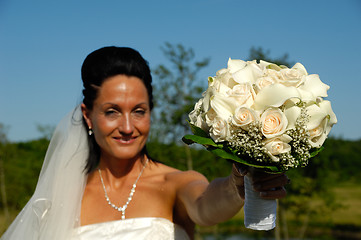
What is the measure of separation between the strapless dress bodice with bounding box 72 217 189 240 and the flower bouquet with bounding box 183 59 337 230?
1299 mm

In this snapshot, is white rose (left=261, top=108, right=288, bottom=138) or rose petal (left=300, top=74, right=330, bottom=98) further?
rose petal (left=300, top=74, right=330, bottom=98)

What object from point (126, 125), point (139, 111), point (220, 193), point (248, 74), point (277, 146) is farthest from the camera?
point (139, 111)

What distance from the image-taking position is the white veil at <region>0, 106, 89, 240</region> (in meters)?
3.31

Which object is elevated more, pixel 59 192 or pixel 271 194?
pixel 271 194

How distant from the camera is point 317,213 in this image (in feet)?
37.5

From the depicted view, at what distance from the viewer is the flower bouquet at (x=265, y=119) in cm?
183

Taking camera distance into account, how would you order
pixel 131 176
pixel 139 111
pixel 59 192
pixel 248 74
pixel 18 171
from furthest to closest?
pixel 18 171 < pixel 131 176 < pixel 59 192 < pixel 139 111 < pixel 248 74

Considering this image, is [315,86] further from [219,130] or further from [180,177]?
[180,177]


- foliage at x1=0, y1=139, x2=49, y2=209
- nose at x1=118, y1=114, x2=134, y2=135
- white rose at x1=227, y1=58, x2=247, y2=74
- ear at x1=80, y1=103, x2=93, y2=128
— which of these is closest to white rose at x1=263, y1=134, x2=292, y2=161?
white rose at x1=227, y1=58, x2=247, y2=74

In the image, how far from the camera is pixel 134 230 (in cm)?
321

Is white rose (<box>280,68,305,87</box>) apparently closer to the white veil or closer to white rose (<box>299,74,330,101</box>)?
white rose (<box>299,74,330,101</box>)

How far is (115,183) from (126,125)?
813mm

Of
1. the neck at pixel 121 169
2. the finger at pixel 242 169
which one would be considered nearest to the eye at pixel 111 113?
the neck at pixel 121 169

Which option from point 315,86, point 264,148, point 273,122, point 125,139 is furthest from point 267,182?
point 125,139
